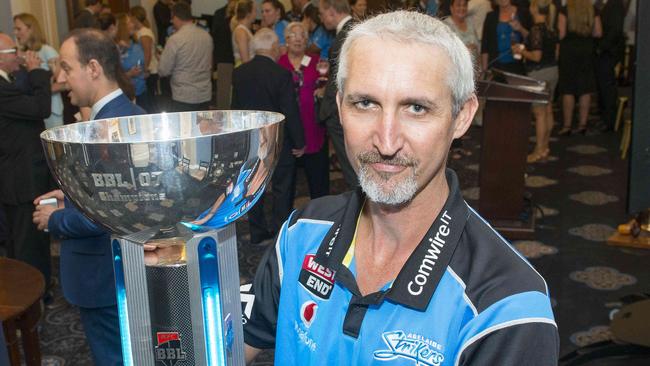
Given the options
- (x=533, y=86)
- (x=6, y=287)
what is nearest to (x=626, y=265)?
(x=533, y=86)

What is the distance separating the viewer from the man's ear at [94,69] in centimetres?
234

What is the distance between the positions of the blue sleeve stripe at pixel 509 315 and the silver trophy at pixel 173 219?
1.05 feet

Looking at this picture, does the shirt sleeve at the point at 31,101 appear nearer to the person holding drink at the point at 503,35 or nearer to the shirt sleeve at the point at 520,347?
the shirt sleeve at the point at 520,347

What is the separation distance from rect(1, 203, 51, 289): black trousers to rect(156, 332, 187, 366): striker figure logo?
2747mm

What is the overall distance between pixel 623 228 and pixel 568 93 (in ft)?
14.1

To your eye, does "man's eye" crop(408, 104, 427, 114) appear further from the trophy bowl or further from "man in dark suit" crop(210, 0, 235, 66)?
"man in dark suit" crop(210, 0, 235, 66)

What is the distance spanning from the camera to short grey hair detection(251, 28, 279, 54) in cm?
407

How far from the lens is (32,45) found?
4.68m

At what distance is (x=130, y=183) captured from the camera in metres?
0.76

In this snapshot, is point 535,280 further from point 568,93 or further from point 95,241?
point 568,93

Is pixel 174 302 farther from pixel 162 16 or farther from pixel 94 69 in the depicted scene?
pixel 162 16

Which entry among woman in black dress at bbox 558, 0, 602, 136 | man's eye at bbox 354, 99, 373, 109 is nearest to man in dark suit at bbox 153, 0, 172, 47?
woman in black dress at bbox 558, 0, 602, 136

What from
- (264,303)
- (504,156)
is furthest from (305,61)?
(264,303)

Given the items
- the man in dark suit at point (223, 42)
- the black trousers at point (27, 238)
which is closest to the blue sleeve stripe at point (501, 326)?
the black trousers at point (27, 238)
